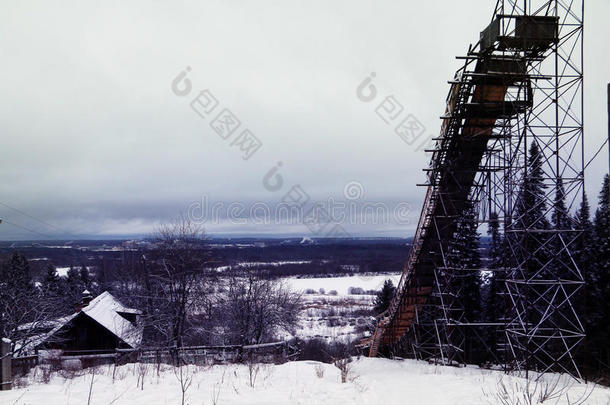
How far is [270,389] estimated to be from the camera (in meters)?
9.00

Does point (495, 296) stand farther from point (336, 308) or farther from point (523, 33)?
point (336, 308)

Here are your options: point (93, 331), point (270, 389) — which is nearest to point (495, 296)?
point (270, 389)

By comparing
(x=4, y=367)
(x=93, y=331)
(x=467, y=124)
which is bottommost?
(x=93, y=331)

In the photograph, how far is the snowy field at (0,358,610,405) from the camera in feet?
25.8

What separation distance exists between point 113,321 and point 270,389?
73.5ft

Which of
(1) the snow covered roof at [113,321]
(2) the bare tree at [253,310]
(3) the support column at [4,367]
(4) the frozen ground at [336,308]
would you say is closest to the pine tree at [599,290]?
(2) the bare tree at [253,310]

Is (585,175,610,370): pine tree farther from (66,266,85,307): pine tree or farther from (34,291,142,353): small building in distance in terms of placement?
(66,266,85,307): pine tree

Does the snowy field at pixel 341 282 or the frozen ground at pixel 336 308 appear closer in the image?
the frozen ground at pixel 336 308

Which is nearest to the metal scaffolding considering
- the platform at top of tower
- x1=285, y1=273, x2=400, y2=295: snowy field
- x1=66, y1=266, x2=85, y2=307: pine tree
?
the platform at top of tower

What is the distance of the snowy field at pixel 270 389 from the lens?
7879mm

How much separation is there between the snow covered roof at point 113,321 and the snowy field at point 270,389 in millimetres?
14875

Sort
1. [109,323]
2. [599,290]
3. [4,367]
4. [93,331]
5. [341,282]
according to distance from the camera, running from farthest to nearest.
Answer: [341,282] < [93,331] < [109,323] < [599,290] < [4,367]

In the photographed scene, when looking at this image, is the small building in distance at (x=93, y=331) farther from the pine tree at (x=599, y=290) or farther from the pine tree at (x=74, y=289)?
the pine tree at (x=599, y=290)

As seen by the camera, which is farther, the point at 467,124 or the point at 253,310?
the point at 253,310
